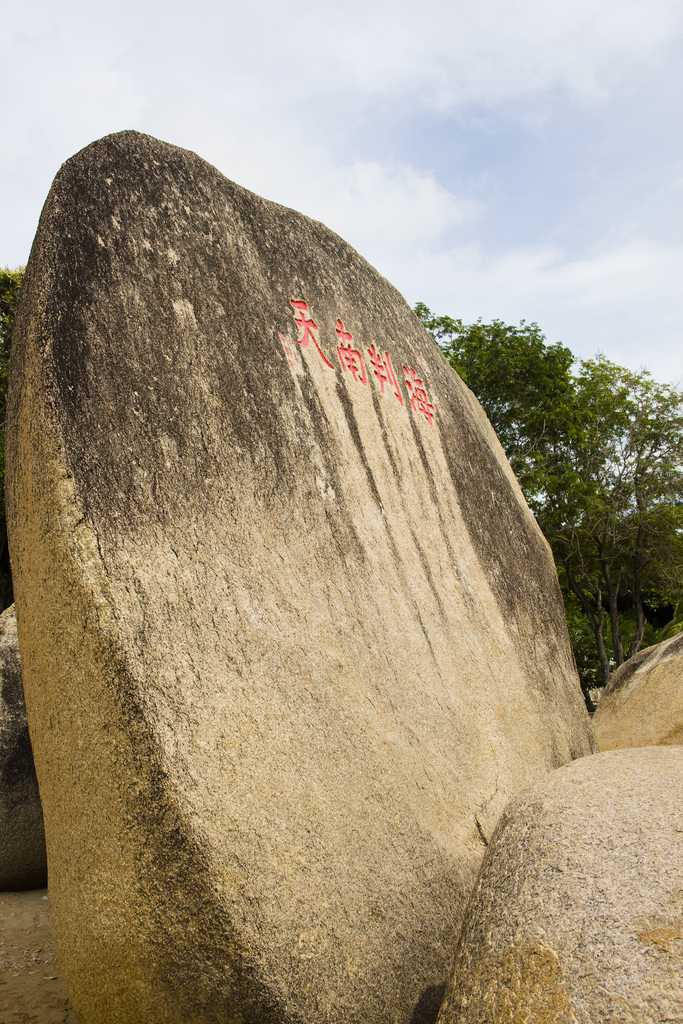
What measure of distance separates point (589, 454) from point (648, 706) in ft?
31.9

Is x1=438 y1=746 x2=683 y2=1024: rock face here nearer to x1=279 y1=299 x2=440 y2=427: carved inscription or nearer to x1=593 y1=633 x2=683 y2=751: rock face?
x1=279 y1=299 x2=440 y2=427: carved inscription

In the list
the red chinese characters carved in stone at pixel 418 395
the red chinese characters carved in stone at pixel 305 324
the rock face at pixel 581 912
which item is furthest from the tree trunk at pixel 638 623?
the rock face at pixel 581 912

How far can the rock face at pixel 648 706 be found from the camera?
5.97m

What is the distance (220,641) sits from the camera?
239cm

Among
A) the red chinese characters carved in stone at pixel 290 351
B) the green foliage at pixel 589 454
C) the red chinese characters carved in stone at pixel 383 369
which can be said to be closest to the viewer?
the red chinese characters carved in stone at pixel 290 351

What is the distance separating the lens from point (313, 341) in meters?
3.59

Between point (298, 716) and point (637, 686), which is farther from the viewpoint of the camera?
point (637, 686)

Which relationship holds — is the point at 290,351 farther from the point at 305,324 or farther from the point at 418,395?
the point at 418,395

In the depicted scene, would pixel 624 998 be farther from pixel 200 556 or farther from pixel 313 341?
pixel 313 341

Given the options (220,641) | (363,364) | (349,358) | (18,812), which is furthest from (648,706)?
(220,641)

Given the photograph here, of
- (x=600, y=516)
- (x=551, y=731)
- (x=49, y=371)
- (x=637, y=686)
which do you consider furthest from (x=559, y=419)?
(x=49, y=371)

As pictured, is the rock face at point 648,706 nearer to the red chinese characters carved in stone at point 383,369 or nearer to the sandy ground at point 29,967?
the red chinese characters carved in stone at point 383,369

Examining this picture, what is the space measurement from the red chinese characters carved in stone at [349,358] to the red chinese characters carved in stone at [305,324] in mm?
175

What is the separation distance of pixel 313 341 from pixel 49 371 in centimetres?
157
